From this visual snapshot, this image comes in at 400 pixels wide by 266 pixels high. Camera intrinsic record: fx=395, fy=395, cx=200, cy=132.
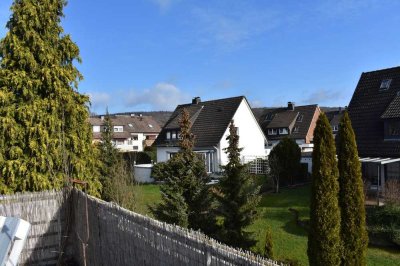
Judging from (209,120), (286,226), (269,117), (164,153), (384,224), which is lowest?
(286,226)

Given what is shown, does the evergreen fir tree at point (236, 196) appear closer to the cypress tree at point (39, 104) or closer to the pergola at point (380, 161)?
the cypress tree at point (39, 104)

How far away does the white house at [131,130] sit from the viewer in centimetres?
7244

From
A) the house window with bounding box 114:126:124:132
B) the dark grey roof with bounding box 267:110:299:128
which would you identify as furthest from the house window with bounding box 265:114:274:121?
the house window with bounding box 114:126:124:132

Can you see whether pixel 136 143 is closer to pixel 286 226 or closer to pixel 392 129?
pixel 392 129

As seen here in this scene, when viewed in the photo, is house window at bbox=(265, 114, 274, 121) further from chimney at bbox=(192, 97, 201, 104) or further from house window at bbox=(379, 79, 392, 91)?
house window at bbox=(379, 79, 392, 91)

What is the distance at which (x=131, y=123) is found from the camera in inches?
3044

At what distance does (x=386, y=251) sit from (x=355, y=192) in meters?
5.98

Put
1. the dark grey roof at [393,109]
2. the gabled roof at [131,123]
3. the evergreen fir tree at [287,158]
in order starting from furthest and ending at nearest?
the gabled roof at [131,123] → the evergreen fir tree at [287,158] → the dark grey roof at [393,109]

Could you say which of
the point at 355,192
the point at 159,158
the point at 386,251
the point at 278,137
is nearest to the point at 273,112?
the point at 278,137

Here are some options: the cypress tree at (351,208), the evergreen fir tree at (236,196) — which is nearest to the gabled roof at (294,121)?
the evergreen fir tree at (236,196)

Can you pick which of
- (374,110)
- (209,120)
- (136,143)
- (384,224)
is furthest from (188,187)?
(136,143)

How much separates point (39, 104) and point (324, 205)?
904 centimetres

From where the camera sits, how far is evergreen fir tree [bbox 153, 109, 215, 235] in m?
13.1

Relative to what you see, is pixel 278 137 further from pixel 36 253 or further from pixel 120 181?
pixel 36 253
